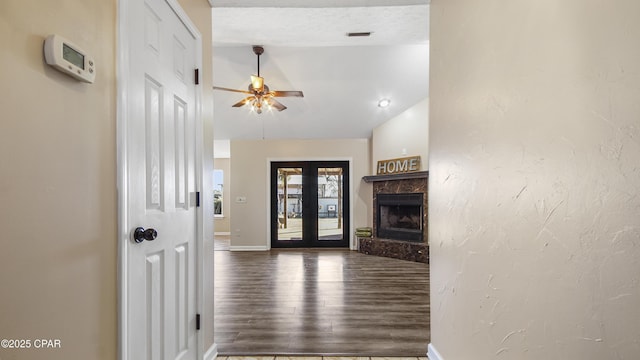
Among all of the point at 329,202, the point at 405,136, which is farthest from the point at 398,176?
the point at 329,202

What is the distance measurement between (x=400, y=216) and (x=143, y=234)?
5134 millimetres

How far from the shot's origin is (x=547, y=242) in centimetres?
96

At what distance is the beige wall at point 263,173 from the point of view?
640cm

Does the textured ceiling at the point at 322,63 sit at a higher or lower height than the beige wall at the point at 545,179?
higher

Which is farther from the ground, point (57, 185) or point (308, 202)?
point (57, 185)

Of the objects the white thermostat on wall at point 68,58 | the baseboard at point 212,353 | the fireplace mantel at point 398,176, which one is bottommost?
the baseboard at point 212,353

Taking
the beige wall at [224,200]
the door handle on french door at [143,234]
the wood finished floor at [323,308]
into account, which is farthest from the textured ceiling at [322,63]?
the beige wall at [224,200]

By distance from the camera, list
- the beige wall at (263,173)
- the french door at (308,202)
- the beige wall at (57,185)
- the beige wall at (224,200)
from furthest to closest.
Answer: the beige wall at (224,200) < the french door at (308,202) < the beige wall at (263,173) < the beige wall at (57,185)

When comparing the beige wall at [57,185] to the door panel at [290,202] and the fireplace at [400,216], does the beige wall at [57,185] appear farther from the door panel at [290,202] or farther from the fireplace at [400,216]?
the door panel at [290,202]

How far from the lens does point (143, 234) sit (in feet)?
4.00

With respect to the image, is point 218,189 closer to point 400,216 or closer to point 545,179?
point 400,216

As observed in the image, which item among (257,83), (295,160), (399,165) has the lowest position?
(399,165)

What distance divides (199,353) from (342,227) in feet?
16.0

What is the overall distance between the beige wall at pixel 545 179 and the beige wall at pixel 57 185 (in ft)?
4.87
